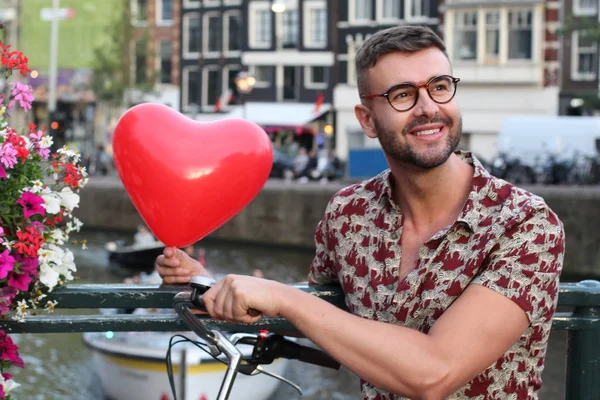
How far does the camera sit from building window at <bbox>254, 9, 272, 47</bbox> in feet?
102

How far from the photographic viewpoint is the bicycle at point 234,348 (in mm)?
1380

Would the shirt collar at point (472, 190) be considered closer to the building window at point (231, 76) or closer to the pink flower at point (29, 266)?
the pink flower at point (29, 266)

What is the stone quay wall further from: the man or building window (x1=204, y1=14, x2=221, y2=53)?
the man

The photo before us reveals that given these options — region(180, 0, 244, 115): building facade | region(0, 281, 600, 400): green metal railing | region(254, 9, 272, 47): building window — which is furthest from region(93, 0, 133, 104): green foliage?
region(0, 281, 600, 400): green metal railing

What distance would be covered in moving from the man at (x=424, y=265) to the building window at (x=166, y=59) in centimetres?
3247

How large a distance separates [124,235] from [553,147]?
30.3ft

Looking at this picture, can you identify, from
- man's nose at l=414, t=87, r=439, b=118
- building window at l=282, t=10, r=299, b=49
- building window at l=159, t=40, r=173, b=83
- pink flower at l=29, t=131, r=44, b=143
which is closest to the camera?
man's nose at l=414, t=87, r=439, b=118

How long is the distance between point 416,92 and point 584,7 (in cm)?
2560

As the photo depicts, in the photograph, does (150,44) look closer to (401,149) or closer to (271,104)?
(271,104)

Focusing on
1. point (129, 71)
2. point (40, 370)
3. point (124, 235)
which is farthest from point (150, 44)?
point (40, 370)

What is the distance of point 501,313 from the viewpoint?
1456 mm

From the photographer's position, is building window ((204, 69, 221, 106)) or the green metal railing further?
building window ((204, 69, 221, 106))

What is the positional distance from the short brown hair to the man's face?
0.4 inches

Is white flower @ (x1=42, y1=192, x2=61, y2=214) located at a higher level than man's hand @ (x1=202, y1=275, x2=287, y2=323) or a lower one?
higher
